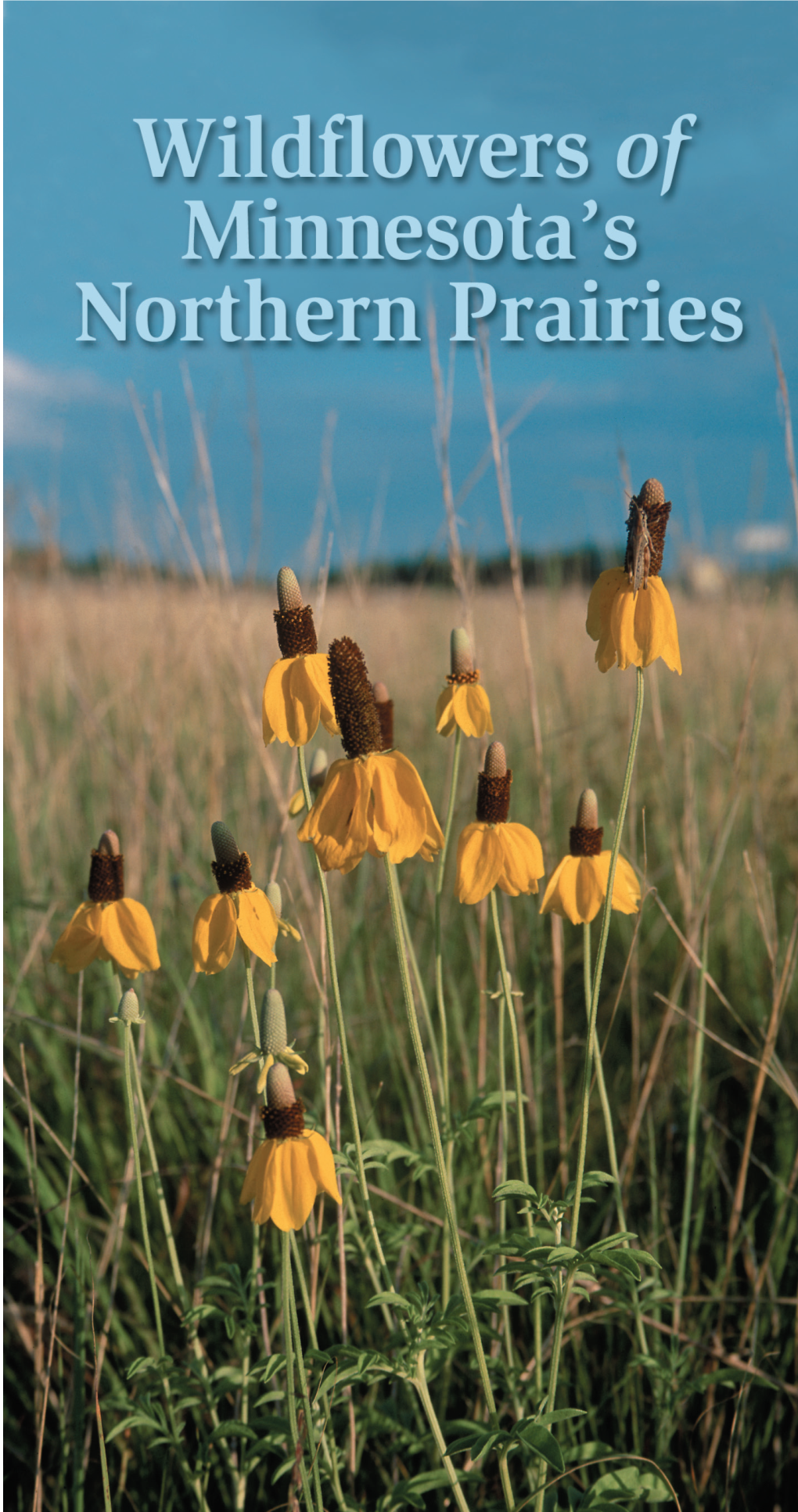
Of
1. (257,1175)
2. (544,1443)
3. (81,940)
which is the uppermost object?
(81,940)

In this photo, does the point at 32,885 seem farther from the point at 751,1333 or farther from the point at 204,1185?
the point at 751,1333

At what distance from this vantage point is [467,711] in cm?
145

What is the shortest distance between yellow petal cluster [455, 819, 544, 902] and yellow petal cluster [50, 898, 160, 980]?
1.45 ft

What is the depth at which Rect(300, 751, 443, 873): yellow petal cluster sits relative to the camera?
3.23 feet

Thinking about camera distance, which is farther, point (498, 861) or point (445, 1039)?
point (445, 1039)

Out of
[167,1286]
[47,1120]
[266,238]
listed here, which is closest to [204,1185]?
[167,1286]

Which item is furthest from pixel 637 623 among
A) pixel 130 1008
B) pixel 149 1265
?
pixel 149 1265

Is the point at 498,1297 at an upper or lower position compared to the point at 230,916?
lower

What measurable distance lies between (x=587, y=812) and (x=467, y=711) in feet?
0.76

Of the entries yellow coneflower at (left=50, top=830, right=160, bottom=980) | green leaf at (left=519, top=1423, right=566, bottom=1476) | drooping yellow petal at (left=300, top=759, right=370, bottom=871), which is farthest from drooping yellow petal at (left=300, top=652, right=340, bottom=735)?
green leaf at (left=519, top=1423, right=566, bottom=1476)

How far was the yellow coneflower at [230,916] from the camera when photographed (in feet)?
4.07

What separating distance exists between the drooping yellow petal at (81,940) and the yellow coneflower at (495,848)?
0.51 m

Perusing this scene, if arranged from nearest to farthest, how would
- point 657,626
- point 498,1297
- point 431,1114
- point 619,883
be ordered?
point 431,1114 < point 657,626 < point 498,1297 < point 619,883

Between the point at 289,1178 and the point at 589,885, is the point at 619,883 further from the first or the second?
the point at 289,1178
